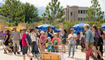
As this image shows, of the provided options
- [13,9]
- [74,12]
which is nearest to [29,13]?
[13,9]

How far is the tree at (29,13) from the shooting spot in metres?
73.1

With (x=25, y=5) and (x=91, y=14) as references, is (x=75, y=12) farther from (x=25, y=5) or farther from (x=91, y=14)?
(x=91, y=14)

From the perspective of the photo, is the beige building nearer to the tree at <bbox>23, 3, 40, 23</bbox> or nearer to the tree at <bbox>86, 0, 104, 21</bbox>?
the tree at <bbox>23, 3, 40, 23</bbox>

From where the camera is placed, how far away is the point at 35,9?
75.6 meters

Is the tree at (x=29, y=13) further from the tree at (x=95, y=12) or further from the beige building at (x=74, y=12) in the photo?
the tree at (x=95, y=12)

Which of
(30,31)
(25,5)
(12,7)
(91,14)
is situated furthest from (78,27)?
(25,5)

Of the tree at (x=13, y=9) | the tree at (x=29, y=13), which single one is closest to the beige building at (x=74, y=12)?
the tree at (x=29, y=13)

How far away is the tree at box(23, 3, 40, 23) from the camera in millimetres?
73062

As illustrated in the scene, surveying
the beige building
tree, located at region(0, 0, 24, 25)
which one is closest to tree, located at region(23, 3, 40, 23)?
the beige building

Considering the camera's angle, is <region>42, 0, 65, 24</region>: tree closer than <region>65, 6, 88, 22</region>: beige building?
Yes

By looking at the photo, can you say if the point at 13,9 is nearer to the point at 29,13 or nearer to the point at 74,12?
the point at 29,13

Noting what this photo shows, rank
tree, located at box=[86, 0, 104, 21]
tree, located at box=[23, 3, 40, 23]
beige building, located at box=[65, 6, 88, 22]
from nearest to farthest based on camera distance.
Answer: tree, located at box=[86, 0, 104, 21]
tree, located at box=[23, 3, 40, 23]
beige building, located at box=[65, 6, 88, 22]

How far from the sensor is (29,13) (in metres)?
73.4

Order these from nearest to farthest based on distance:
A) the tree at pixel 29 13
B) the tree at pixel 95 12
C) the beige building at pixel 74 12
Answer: the tree at pixel 95 12 < the tree at pixel 29 13 < the beige building at pixel 74 12
